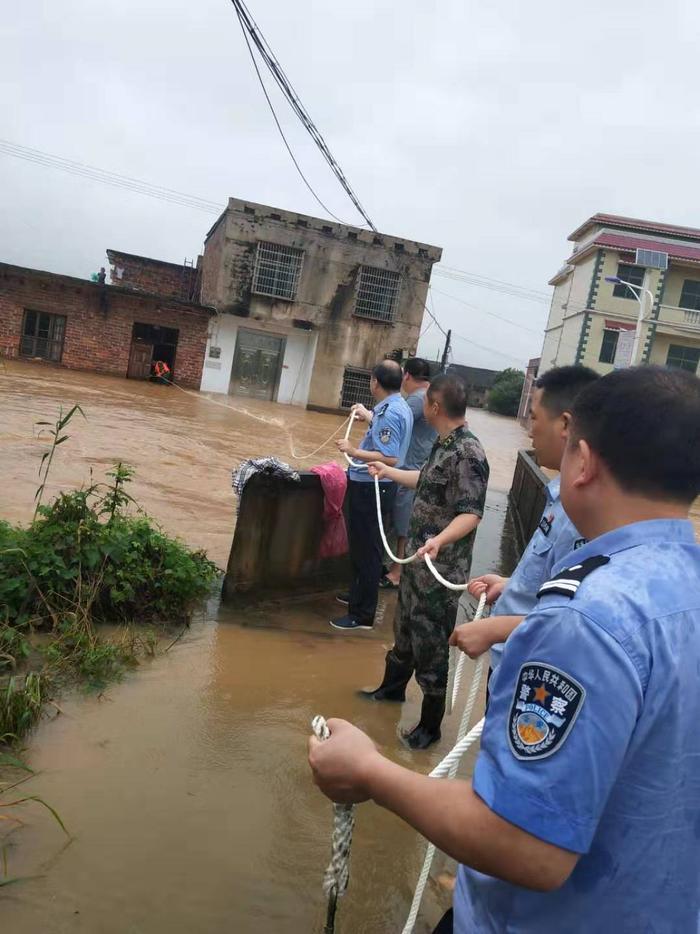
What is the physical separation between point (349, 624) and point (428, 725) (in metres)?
1.65

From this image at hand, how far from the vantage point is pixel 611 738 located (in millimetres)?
956

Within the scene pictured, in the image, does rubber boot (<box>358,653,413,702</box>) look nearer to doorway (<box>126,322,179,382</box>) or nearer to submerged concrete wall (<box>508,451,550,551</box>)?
submerged concrete wall (<box>508,451,550,551</box>)

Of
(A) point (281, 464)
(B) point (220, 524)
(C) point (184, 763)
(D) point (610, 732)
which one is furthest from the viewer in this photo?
(B) point (220, 524)

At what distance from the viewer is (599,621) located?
98 cm

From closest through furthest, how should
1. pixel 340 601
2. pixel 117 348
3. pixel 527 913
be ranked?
1. pixel 527 913
2. pixel 340 601
3. pixel 117 348

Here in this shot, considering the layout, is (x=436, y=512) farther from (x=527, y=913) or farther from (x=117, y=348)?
(x=117, y=348)

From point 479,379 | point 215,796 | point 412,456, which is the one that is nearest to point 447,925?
point 215,796

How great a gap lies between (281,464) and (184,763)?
2.60m

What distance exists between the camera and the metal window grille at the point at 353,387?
27.0 metres

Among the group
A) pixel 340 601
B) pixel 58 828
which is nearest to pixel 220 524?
pixel 340 601

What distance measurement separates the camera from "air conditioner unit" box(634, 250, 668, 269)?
32.5 m

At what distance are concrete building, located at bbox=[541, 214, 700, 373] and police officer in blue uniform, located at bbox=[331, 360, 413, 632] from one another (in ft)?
101

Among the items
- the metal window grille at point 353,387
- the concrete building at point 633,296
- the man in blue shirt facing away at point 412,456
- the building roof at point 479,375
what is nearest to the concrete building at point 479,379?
the building roof at point 479,375

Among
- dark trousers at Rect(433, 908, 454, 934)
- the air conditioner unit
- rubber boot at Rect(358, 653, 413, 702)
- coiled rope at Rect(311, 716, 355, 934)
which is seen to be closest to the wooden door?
the air conditioner unit
